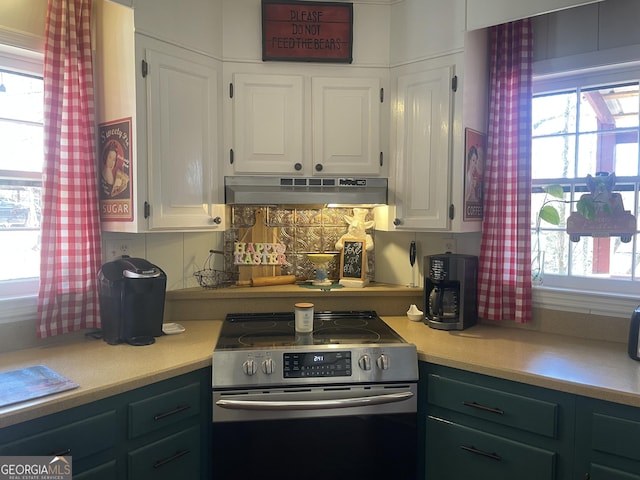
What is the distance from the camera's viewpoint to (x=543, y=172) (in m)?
2.26

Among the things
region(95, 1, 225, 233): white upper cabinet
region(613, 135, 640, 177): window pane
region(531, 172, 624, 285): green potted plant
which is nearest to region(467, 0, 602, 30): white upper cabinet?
region(613, 135, 640, 177): window pane

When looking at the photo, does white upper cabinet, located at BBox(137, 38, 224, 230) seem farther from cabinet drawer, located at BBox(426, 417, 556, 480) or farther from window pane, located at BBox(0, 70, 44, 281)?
cabinet drawer, located at BBox(426, 417, 556, 480)

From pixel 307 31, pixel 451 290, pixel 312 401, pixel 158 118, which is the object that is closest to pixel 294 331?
pixel 312 401

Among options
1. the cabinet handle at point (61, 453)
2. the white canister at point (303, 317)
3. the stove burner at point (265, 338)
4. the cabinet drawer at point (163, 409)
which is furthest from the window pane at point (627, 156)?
the cabinet handle at point (61, 453)

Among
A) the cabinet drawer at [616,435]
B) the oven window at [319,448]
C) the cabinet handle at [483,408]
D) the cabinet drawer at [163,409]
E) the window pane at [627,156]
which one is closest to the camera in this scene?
the cabinet drawer at [616,435]

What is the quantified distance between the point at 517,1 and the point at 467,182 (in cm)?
79

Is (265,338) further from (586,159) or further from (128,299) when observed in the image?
(586,159)

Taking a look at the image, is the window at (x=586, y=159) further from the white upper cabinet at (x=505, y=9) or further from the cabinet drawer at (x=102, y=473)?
the cabinet drawer at (x=102, y=473)

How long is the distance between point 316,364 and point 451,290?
797 millimetres

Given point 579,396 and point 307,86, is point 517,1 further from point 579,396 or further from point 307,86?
point 579,396

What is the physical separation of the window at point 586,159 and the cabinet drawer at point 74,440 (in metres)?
2.00

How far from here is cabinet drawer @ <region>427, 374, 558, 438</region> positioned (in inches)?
62.1

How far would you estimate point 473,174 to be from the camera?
2.19m

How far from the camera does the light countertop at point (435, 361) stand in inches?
56.8
